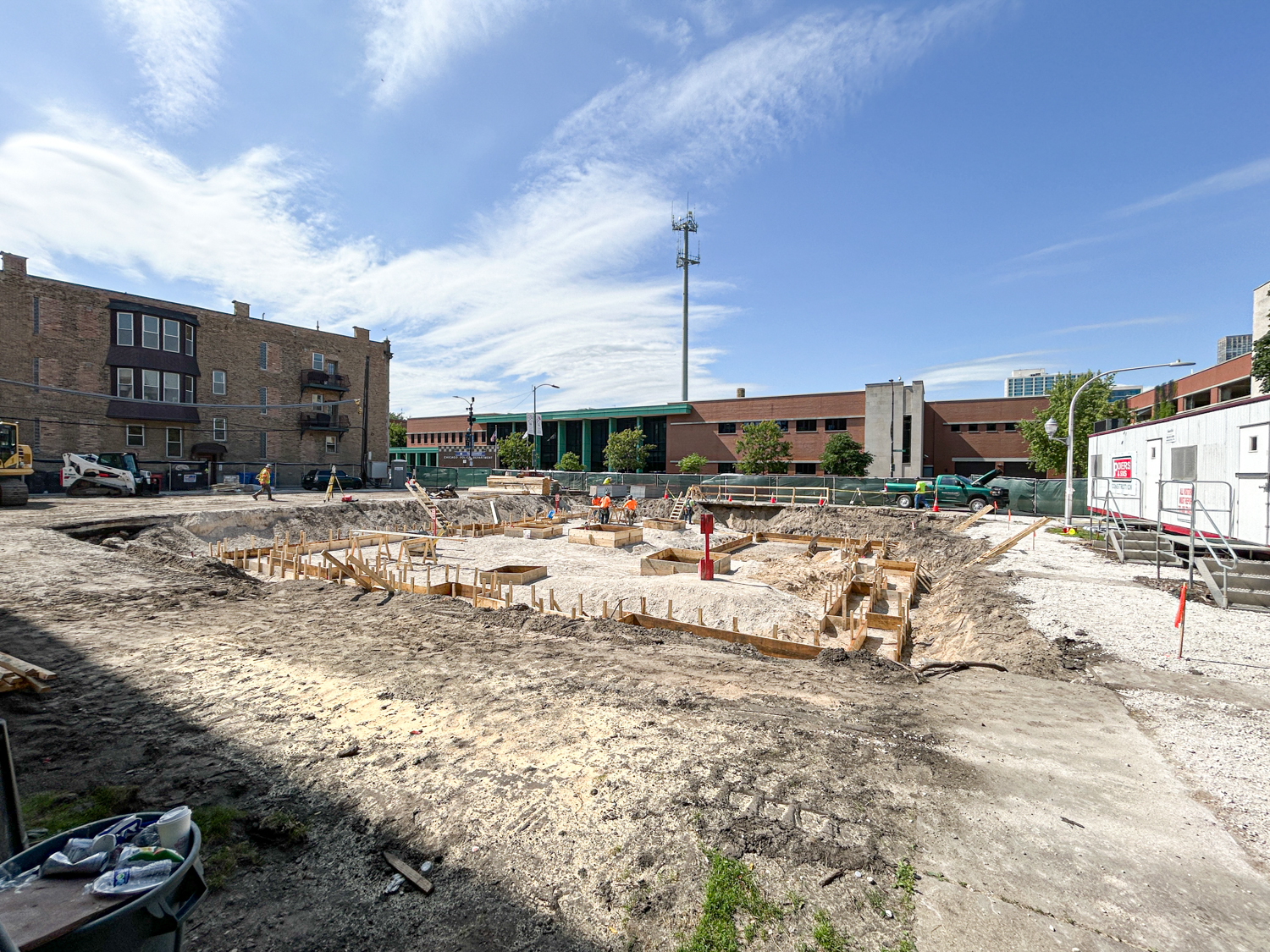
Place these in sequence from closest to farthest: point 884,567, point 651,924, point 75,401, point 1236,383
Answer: point 651,924 → point 884,567 → point 75,401 → point 1236,383

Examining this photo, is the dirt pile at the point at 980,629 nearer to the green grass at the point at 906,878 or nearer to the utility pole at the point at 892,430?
the green grass at the point at 906,878

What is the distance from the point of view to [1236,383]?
39.8 metres

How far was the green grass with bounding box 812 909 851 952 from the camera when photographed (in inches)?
128

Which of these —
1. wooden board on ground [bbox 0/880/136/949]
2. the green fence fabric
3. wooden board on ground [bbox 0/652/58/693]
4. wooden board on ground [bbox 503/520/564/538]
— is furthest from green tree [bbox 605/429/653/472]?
wooden board on ground [bbox 0/880/136/949]

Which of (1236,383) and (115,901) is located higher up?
(1236,383)

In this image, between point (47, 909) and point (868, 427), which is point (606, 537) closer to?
point (47, 909)

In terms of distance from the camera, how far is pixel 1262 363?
3091 centimetres

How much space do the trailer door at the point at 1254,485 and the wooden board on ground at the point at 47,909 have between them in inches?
681

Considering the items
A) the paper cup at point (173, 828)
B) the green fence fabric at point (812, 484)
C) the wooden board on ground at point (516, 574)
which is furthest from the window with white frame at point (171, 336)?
the paper cup at point (173, 828)

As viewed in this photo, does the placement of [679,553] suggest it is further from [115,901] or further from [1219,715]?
[115,901]

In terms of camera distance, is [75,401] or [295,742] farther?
[75,401]

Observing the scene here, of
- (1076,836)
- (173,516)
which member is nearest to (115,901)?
(1076,836)

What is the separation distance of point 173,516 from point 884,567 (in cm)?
2775

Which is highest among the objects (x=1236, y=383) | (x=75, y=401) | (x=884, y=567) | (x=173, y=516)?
(x=1236, y=383)
